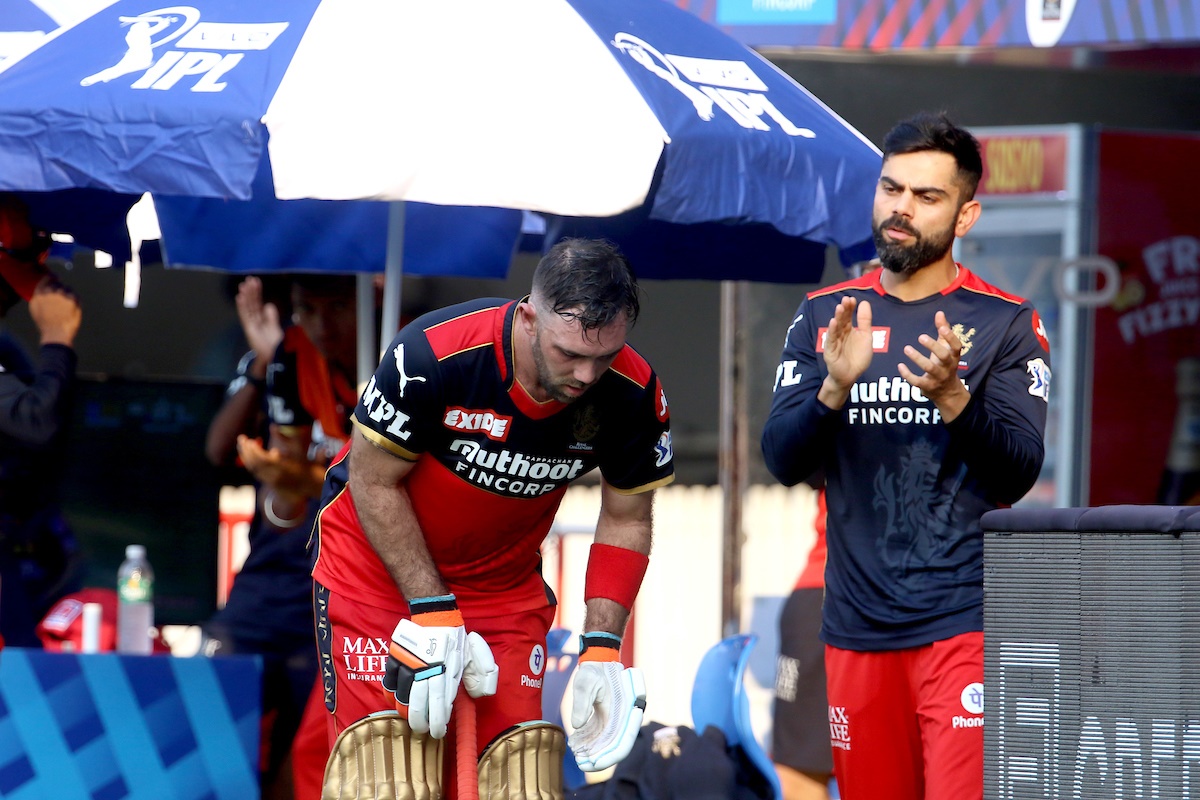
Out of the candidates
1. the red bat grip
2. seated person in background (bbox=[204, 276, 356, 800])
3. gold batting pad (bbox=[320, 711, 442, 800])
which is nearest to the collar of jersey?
the red bat grip

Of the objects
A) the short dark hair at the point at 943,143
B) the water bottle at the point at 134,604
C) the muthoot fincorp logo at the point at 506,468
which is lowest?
the water bottle at the point at 134,604

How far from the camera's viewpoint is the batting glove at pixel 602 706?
3830mm

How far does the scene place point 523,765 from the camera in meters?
3.90

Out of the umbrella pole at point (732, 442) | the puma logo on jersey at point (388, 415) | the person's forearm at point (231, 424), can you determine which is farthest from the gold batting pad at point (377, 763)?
the umbrella pole at point (732, 442)

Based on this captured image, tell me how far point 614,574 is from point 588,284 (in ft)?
2.73

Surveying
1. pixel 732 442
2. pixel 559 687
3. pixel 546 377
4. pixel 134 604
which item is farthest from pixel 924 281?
pixel 732 442

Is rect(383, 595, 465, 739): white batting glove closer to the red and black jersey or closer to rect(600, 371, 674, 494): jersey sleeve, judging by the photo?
the red and black jersey

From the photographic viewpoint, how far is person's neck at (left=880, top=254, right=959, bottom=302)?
4.00 meters

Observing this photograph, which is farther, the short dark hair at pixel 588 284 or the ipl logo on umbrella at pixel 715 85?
the ipl logo on umbrella at pixel 715 85

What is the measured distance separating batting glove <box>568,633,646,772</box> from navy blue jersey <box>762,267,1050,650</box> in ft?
1.74

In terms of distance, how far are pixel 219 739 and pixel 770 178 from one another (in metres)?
2.36

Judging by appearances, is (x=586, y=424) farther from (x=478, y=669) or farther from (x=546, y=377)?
(x=478, y=669)

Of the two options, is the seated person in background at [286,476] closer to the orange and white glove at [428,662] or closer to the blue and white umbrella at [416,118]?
the blue and white umbrella at [416,118]

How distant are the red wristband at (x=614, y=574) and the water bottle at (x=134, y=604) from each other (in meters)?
2.07
